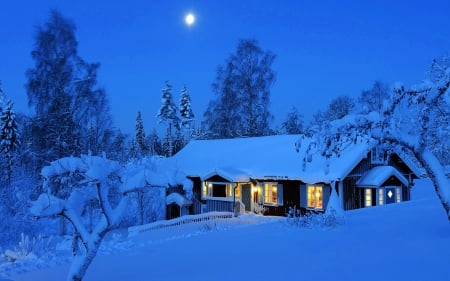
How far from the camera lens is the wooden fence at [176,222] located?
802 inches

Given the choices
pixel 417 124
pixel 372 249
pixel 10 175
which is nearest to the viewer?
pixel 372 249

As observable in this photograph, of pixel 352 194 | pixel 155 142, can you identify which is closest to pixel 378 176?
pixel 352 194

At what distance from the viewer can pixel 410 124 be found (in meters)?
11.2

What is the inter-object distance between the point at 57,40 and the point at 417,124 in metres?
21.2

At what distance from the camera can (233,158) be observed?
29172 mm

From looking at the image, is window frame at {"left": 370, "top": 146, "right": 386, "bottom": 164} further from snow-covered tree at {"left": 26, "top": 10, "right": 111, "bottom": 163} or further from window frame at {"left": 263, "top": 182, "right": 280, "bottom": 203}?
snow-covered tree at {"left": 26, "top": 10, "right": 111, "bottom": 163}

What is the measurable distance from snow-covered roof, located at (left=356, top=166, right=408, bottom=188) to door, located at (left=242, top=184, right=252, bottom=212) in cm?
653

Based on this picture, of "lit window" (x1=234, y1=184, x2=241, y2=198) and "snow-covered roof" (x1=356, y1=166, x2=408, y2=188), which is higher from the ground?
"snow-covered roof" (x1=356, y1=166, x2=408, y2=188)

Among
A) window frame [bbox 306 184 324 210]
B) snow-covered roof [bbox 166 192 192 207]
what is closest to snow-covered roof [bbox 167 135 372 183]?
window frame [bbox 306 184 324 210]

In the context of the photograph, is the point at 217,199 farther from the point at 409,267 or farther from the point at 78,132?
the point at 409,267

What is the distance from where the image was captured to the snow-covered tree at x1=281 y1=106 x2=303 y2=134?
5793cm

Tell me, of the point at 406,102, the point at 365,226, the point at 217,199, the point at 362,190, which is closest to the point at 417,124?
the point at 406,102

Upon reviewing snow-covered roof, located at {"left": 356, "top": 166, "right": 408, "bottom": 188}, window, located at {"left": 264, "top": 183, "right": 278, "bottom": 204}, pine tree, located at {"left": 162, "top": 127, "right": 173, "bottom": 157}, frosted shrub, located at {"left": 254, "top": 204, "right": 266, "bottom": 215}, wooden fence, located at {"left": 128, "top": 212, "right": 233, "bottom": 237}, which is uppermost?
pine tree, located at {"left": 162, "top": 127, "right": 173, "bottom": 157}

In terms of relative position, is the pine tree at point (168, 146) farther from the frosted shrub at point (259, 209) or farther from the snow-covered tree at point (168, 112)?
the frosted shrub at point (259, 209)
